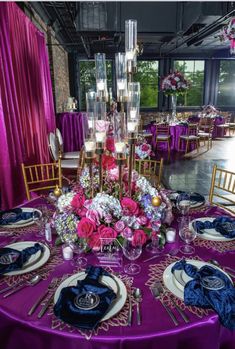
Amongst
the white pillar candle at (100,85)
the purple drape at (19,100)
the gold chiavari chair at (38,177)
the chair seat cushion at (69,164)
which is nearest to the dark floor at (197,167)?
the chair seat cushion at (69,164)

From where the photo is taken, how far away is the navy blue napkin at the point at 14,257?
1146 mm

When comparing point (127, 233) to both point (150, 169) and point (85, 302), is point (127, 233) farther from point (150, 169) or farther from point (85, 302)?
point (150, 169)

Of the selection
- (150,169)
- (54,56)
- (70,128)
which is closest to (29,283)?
(150,169)

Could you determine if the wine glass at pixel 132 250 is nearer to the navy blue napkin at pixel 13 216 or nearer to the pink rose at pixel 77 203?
the pink rose at pixel 77 203

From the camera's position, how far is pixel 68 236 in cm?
124

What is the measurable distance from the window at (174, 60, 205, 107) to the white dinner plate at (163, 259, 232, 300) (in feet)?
32.2

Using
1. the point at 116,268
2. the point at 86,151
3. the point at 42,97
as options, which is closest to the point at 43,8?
the point at 42,97

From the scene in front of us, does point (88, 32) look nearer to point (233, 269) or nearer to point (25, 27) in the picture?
point (25, 27)

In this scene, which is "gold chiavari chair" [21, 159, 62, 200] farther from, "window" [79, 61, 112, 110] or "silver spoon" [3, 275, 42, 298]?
"window" [79, 61, 112, 110]

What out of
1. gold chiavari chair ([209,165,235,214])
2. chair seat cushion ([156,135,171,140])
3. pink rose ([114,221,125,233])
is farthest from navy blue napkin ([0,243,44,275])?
chair seat cushion ([156,135,171,140])

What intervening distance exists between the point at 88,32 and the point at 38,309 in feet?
20.4

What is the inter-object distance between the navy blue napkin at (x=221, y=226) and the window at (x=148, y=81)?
9221 millimetres

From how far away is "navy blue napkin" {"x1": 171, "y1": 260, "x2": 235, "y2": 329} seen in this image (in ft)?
2.89

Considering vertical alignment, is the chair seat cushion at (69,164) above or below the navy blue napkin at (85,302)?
below
